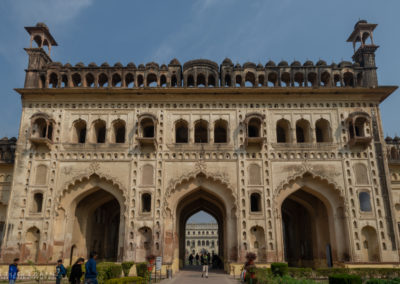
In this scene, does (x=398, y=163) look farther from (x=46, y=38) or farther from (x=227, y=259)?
(x=46, y=38)

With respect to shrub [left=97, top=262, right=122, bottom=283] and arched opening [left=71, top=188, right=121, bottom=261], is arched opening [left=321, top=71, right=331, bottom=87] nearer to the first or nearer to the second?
arched opening [left=71, top=188, right=121, bottom=261]

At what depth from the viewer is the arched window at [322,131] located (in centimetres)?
2334

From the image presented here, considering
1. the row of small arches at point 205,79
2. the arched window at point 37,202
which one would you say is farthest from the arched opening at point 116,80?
the arched window at point 37,202

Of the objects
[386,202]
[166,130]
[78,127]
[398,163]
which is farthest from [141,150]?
[398,163]

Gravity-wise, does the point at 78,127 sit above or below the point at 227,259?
above

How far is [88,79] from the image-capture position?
24.8 meters

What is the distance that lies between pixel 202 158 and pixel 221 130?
4.04 meters

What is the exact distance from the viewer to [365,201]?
2166 cm

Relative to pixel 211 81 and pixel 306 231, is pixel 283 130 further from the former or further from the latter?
pixel 306 231

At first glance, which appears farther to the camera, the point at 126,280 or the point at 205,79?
the point at 205,79

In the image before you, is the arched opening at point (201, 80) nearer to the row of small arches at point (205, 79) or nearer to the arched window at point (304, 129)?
the row of small arches at point (205, 79)

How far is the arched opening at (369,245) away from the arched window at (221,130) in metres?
10.5

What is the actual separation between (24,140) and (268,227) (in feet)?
53.0

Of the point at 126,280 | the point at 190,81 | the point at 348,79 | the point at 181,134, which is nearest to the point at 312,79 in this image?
the point at 348,79
